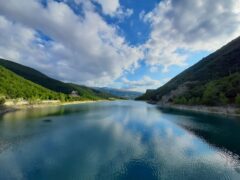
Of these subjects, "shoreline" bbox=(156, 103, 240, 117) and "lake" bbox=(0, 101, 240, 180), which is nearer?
"lake" bbox=(0, 101, 240, 180)

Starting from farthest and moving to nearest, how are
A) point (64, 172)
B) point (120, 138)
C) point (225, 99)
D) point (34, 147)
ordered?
1. point (225, 99)
2. point (120, 138)
3. point (34, 147)
4. point (64, 172)

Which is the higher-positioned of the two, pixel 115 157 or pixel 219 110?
pixel 219 110

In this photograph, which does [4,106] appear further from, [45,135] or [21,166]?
[21,166]

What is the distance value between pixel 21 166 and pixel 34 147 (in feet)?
30.4

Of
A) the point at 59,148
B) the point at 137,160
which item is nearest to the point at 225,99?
the point at 137,160

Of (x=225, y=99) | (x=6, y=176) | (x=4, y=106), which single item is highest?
(x=225, y=99)

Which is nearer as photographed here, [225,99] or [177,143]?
[177,143]

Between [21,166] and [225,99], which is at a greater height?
[225,99]

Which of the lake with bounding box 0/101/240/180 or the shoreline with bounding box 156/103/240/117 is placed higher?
the shoreline with bounding box 156/103/240/117

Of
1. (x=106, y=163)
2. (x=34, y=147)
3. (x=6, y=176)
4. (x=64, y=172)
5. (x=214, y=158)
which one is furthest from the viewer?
(x=34, y=147)

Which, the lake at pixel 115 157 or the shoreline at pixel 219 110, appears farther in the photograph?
the shoreline at pixel 219 110

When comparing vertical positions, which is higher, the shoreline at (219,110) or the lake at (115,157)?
the shoreline at (219,110)

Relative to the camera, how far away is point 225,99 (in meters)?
83.8

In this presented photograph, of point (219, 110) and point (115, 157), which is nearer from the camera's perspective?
point (115, 157)
